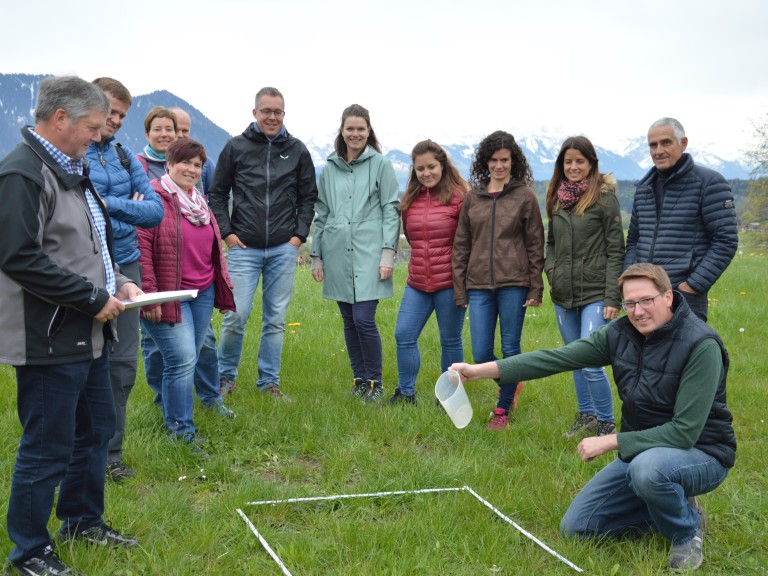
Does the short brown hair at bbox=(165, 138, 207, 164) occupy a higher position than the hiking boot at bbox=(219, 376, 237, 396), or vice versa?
the short brown hair at bbox=(165, 138, 207, 164)

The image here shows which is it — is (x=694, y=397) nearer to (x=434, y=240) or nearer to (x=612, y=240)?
(x=612, y=240)

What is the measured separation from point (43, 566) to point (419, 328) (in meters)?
3.59

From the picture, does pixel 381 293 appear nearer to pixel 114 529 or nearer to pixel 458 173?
pixel 458 173

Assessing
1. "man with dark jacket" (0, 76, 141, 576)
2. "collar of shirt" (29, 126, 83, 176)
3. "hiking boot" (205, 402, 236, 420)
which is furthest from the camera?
"hiking boot" (205, 402, 236, 420)

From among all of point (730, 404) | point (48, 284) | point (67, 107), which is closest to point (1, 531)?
point (48, 284)

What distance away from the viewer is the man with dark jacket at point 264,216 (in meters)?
5.87

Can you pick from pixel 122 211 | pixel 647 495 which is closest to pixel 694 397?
pixel 647 495

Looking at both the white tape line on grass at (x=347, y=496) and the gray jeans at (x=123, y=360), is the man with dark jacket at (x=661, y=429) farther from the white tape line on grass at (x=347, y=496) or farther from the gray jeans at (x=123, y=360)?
the gray jeans at (x=123, y=360)

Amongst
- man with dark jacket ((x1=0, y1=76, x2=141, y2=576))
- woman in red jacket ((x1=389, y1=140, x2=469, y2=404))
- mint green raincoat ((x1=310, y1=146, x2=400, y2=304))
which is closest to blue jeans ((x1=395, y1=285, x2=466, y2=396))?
woman in red jacket ((x1=389, y1=140, x2=469, y2=404))

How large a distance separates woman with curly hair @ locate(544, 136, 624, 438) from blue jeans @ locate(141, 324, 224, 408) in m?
2.72

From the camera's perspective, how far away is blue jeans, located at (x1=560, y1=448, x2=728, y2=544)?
3398mm

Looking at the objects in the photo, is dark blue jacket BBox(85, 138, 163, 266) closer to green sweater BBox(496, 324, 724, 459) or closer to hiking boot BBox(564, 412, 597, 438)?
green sweater BBox(496, 324, 724, 459)

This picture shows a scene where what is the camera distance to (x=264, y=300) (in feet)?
20.2

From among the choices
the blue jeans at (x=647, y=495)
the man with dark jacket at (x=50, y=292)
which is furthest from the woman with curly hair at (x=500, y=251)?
the man with dark jacket at (x=50, y=292)
